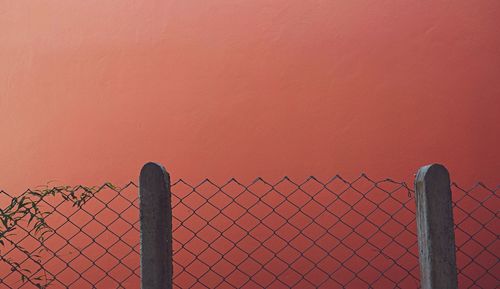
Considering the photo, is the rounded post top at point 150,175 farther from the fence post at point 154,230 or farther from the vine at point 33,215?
the vine at point 33,215

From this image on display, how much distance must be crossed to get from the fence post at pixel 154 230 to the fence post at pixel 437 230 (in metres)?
0.52

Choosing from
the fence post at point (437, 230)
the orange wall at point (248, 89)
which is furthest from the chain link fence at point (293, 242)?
the fence post at point (437, 230)

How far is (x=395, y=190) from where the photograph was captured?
261 cm

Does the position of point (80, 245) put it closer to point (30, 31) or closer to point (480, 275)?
point (30, 31)

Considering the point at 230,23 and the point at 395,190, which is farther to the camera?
the point at 230,23

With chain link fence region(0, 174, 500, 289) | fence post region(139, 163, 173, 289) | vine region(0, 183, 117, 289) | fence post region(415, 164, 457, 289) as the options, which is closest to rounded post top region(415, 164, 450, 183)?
fence post region(415, 164, 457, 289)

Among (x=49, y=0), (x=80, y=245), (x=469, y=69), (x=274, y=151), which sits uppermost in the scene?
(x=49, y=0)

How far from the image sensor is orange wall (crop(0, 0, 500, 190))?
8.86 feet

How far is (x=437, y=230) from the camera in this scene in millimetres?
1216

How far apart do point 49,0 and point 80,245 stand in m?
1.18

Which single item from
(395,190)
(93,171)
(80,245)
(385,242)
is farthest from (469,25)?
(80,245)

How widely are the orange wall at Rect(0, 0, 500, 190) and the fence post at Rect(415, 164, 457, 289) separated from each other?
1459mm

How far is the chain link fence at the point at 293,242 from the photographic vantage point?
2621 millimetres

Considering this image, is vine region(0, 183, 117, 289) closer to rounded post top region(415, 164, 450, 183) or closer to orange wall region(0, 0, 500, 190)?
orange wall region(0, 0, 500, 190)
